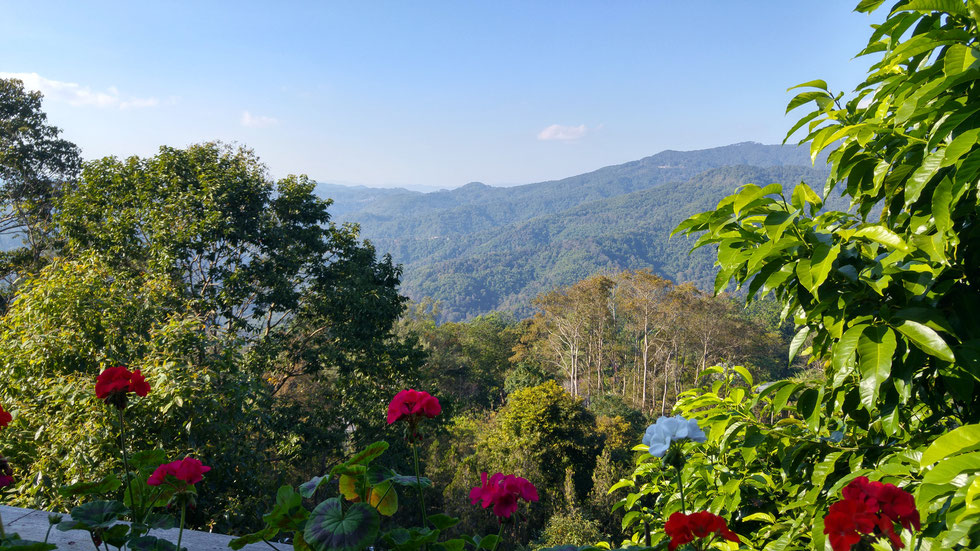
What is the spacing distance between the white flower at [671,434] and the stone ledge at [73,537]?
0.68 metres

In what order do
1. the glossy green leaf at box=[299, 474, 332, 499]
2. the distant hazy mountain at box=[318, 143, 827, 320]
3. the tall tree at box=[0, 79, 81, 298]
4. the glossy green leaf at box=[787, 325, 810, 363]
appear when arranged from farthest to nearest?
the distant hazy mountain at box=[318, 143, 827, 320] → the tall tree at box=[0, 79, 81, 298] → the glossy green leaf at box=[787, 325, 810, 363] → the glossy green leaf at box=[299, 474, 332, 499]

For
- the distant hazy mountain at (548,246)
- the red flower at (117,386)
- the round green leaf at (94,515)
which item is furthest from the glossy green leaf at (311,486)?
the distant hazy mountain at (548,246)

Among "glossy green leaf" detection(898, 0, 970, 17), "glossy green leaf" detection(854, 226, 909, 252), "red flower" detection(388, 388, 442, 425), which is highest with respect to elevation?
"glossy green leaf" detection(898, 0, 970, 17)

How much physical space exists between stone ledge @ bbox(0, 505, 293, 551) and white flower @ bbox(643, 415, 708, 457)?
68 cm

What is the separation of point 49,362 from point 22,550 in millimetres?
4214

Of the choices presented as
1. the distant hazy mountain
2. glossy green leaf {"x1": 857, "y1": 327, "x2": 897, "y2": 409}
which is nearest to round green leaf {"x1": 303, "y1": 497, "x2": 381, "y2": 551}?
glossy green leaf {"x1": 857, "y1": 327, "x2": 897, "y2": 409}

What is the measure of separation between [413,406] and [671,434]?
46 centimetres

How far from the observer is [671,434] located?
938mm

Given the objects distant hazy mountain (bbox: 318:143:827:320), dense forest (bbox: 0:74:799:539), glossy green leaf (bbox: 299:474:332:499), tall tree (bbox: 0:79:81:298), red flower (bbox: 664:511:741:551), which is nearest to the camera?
red flower (bbox: 664:511:741:551)

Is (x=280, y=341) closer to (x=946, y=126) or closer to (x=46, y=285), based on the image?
(x=46, y=285)

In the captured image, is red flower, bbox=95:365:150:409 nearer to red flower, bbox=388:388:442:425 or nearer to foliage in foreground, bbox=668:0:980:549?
red flower, bbox=388:388:442:425

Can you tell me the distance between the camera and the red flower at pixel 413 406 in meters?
0.98

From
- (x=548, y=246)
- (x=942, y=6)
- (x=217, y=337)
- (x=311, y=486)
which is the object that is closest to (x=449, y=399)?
(x=217, y=337)

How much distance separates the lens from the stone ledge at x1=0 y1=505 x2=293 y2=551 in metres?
0.99
